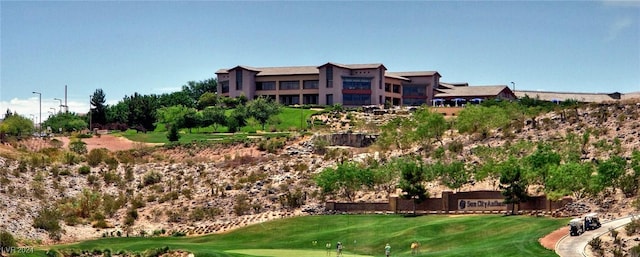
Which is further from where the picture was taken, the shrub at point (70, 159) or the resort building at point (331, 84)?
Result: the resort building at point (331, 84)

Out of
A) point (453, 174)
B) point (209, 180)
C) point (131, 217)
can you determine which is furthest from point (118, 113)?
point (453, 174)

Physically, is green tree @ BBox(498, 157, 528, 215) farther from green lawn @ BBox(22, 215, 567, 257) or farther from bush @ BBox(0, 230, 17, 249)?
bush @ BBox(0, 230, 17, 249)

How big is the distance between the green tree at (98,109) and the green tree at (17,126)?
444 inches

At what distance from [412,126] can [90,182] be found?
36424 millimetres

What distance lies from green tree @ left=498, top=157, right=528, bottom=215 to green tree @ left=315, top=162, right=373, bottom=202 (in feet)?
46.8

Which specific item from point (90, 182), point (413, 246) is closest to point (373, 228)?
point (413, 246)

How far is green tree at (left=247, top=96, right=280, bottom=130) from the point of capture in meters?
138

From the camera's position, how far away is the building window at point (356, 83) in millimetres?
154875

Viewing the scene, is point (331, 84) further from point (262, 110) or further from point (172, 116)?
point (172, 116)

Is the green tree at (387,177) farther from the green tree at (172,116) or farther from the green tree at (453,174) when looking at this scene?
the green tree at (172,116)

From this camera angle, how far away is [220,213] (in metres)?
84.7

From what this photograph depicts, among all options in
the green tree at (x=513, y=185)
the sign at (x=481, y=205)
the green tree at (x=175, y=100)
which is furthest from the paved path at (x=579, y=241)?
the green tree at (x=175, y=100)

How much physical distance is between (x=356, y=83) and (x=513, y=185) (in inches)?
3360

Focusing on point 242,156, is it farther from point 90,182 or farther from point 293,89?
point 293,89
